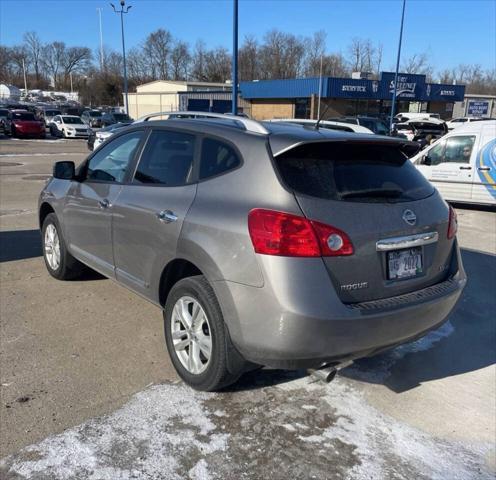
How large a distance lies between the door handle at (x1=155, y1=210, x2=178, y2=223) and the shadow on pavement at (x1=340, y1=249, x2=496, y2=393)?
1.68 m

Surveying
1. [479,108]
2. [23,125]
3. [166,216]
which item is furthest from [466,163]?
[479,108]

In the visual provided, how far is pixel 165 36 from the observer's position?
113875 millimetres

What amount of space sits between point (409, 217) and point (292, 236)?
0.86m

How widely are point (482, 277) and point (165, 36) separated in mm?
118927

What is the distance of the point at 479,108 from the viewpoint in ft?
176

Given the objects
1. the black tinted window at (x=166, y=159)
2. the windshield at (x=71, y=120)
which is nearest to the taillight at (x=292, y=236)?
the black tinted window at (x=166, y=159)

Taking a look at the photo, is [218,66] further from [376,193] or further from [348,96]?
[376,193]

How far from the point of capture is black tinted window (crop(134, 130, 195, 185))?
11.5 ft

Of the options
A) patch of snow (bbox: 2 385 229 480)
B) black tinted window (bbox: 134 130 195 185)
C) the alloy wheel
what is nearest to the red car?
black tinted window (bbox: 134 130 195 185)

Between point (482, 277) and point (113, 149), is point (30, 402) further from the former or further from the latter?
point (482, 277)

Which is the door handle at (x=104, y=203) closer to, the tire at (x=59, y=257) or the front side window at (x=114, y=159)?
the front side window at (x=114, y=159)

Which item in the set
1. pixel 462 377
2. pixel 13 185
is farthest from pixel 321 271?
pixel 13 185

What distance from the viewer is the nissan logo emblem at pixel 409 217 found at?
3091mm

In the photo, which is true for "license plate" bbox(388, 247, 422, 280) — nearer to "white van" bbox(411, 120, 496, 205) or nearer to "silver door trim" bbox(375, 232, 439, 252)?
"silver door trim" bbox(375, 232, 439, 252)
